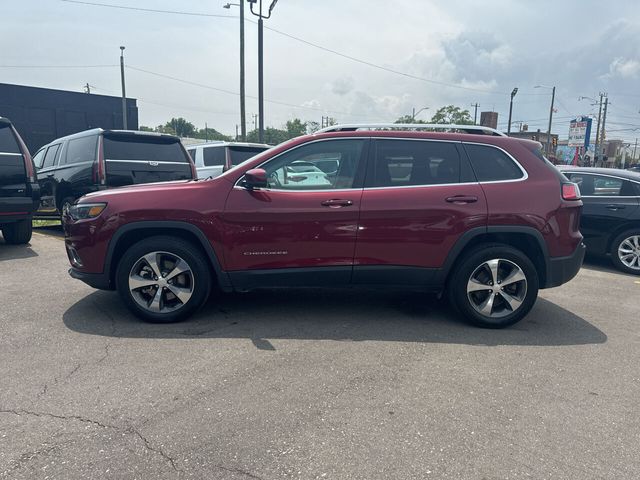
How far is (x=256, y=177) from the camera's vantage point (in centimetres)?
411

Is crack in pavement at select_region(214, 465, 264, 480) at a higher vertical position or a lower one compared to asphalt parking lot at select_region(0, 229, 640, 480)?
lower

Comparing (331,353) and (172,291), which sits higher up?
(172,291)

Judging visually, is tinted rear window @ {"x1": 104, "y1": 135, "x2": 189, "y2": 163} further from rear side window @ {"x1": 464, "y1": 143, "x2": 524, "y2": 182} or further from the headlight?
rear side window @ {"x1": 464, "y1": 143, "x2": 524, "y2": 182}

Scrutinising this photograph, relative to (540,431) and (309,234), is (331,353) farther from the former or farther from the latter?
(540,431)

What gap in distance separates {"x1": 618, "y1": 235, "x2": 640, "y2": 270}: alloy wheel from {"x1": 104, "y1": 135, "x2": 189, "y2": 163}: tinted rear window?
23.1 ft

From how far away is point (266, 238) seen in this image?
4.29 meters

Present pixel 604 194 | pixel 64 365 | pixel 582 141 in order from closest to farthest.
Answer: pixel 64 365
pixel 604 194
pixel 582 141

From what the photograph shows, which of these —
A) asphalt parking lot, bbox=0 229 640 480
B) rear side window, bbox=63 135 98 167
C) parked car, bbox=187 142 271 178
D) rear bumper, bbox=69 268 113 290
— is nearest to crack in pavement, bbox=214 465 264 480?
asphalt parking lot, bbox=0 229 640 480

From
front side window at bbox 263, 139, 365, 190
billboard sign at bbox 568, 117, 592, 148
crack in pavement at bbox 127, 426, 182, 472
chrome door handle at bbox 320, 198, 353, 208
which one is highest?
billboard sign at bbox 568, 117, 592, 148

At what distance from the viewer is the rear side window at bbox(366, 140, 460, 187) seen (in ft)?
14.5

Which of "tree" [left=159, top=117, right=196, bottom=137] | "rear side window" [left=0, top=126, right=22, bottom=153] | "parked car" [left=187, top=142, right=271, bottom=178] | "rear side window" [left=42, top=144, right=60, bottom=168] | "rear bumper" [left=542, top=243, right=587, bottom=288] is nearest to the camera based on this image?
"rear bumper" [left=542, top=243, right=587, bottom=288]

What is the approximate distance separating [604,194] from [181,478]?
763cm

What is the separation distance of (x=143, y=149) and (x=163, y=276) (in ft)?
13.7

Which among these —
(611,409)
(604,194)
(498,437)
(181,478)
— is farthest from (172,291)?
(604,194)
